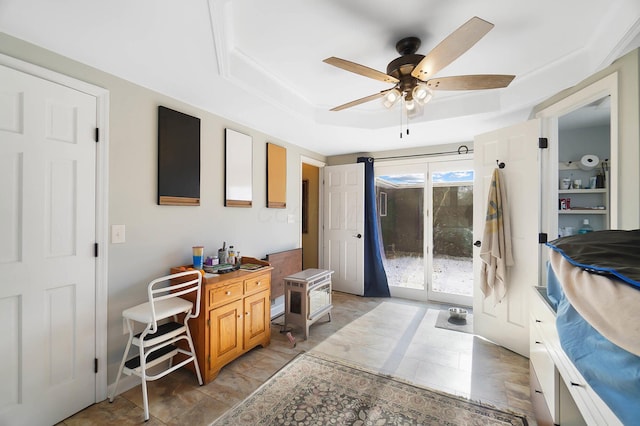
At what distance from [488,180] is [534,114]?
2.48ft

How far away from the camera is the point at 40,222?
5.50ft

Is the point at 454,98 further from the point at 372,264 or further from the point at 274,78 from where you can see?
the point at 372,264

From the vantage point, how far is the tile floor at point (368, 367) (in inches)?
72.9

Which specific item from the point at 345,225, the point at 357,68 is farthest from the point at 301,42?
the point at 345,225

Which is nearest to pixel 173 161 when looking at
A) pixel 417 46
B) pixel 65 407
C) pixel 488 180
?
pixel 65 407

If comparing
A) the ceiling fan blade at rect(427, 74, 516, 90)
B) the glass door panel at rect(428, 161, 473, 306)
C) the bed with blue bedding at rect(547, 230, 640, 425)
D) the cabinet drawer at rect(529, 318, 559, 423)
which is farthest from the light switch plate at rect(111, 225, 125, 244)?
the glass door panel at rect(428, 161, 473, 306)

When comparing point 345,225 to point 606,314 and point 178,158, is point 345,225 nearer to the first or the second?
point 178,158

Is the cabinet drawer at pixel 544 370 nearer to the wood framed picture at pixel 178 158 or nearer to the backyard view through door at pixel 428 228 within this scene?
the backyard view through door at pixel 428 228

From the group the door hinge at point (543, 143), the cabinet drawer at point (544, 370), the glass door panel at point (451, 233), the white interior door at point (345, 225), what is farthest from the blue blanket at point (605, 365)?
the white interior door at point (345, 225)

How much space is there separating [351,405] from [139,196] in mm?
2215

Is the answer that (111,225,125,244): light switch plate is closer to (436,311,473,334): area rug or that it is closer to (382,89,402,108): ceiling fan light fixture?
(382,89,402,108): ceiling fan light fixture

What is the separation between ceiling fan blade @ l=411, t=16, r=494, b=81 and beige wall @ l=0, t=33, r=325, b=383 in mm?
2020

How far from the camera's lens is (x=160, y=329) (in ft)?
6.63

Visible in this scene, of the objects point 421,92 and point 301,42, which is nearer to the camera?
point 421,92
